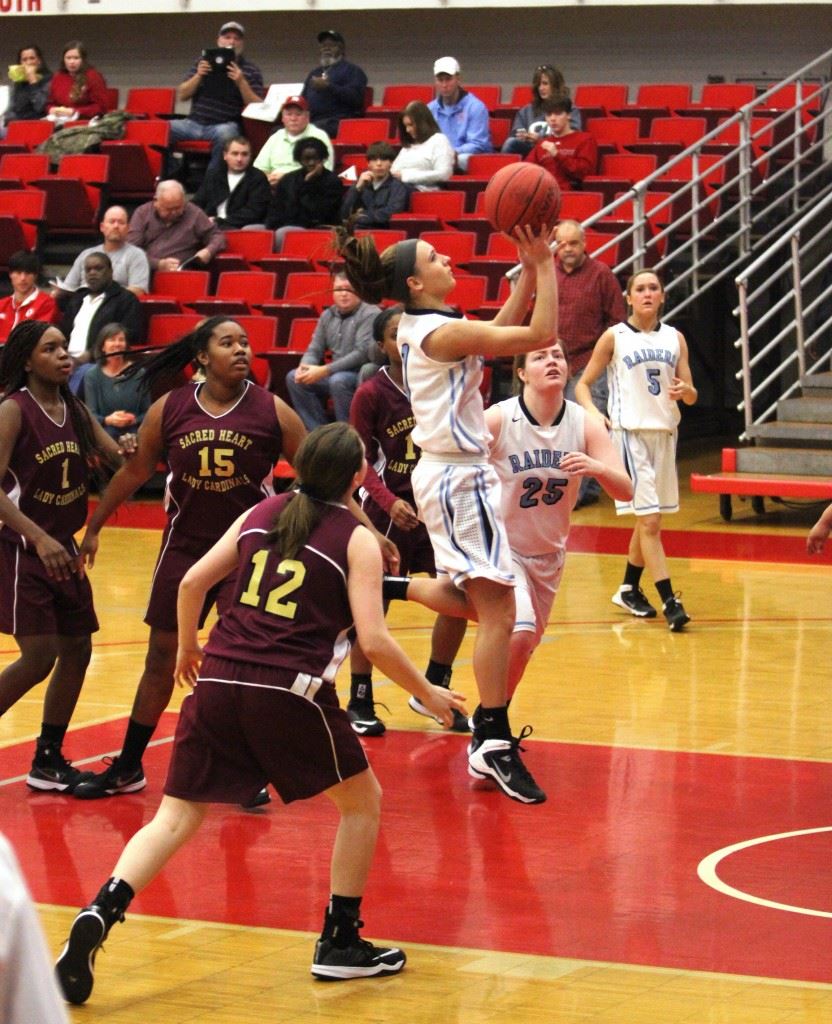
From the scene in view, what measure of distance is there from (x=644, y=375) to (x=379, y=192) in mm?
5774

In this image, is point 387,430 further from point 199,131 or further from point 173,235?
point 199,131

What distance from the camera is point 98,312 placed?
45.4 ft

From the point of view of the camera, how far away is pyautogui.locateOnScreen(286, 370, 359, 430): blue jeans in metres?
12.8

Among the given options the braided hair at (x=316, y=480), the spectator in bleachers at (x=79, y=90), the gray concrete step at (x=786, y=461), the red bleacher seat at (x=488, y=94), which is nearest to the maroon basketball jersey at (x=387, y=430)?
the braided hair at (x=316, y=480)

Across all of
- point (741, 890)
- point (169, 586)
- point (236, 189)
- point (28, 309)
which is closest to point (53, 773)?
point (169, 586)

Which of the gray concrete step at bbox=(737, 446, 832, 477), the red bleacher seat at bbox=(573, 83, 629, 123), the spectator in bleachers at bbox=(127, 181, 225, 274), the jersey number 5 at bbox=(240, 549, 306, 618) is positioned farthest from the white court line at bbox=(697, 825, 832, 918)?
the red bleacher seat at bbox=(573, 83, 629, 123)

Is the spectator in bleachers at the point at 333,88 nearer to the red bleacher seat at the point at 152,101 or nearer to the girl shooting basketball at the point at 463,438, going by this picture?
the red bleacher seat at the point at 152,101

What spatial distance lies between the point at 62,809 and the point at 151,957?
62.9 inches

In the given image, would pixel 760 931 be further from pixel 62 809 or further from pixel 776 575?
pixel 776 575

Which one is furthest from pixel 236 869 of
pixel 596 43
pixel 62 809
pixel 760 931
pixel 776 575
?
pixel 596 43

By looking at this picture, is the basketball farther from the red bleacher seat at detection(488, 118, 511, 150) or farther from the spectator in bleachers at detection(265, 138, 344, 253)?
the red bleacher seat at detection(488, 118, 511, 150)

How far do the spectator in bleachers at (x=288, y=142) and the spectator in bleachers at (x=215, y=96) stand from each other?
3.05ft

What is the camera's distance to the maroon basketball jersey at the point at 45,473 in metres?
6.02

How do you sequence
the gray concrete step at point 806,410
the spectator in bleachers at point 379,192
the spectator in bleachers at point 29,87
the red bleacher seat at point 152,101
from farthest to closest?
the red bleacher seat at point 152,101
the spectator in bleachers at point 29,87
the spectator in bleachers at point 379,192
the gray concrete step at point 806,410
